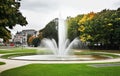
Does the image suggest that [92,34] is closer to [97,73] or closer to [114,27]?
[114,27]

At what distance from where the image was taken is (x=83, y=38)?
203ft

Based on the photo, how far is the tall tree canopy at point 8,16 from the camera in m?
13.6

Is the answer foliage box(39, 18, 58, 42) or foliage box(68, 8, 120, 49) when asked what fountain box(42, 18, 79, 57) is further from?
foliage box(39, 18, 58, 42)

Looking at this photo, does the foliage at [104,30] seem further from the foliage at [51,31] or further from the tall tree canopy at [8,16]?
the tall tree canopy at [8,16]

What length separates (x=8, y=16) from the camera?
1450cm

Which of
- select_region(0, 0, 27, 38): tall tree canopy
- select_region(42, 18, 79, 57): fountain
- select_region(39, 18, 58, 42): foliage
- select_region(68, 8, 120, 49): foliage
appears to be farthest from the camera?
select_region(39, 18, 58, 42): foliage

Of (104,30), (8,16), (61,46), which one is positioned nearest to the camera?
(8,16)

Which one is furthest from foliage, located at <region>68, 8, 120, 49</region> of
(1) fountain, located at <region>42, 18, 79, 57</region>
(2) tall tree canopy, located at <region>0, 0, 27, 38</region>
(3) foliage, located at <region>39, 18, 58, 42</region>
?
(2) tall tree canopy, located at <region>0, 0, 27, 38</region>

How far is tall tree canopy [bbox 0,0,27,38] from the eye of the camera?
13.6 metres

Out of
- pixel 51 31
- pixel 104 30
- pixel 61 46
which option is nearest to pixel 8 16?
pixel 61 46

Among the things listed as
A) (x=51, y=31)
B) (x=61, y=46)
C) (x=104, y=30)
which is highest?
(x=51, y=31)

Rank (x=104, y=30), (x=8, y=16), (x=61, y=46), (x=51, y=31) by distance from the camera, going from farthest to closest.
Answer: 1. (x=51, y=31)
2. (x=104, y=30)
3. (x=61, y=46)
4. (x=8, y=16)

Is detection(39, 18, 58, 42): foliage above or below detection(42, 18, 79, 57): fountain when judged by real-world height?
above

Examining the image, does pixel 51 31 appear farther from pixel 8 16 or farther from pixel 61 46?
pixel 8 16
